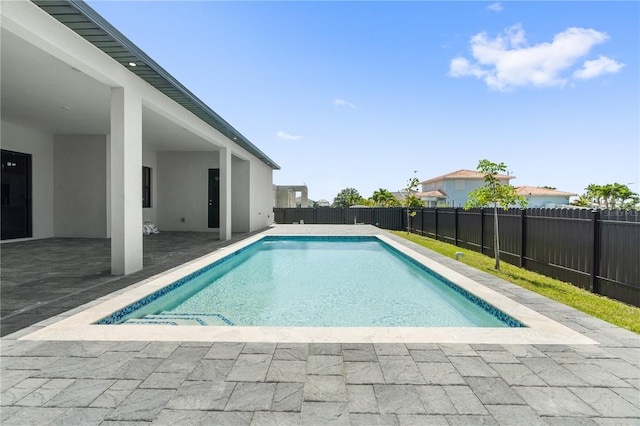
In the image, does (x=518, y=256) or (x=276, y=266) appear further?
(x=276, y=266)

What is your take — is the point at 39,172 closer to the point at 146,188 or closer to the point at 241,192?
the point at 146,188

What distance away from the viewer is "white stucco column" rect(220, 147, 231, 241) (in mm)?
9773

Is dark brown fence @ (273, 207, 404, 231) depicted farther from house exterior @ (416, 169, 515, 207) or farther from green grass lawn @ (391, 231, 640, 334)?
house exterior @ (416, 169, 515, 207)

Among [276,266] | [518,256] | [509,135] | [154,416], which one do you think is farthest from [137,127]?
[509,135]

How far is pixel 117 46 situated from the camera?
4.23m

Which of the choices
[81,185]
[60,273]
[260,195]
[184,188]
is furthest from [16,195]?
[260,195]

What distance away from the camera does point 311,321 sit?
4.03 meters

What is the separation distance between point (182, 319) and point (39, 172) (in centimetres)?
955

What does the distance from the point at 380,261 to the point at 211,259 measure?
409 cm

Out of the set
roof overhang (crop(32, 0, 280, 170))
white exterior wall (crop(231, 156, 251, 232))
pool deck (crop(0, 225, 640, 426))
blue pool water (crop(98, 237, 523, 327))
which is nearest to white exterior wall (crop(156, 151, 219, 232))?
white exterior wall (crop(231, 156, 251, 232))

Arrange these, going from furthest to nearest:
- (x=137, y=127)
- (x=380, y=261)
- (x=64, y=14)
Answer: (x=380, y=261) < (x=137, y=127) < (x=64, y=14)

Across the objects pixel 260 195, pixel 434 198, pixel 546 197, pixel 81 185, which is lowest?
pixel 260 195

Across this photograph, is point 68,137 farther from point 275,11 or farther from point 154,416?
point 154,416

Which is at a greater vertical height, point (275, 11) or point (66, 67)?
point (275, 11)
